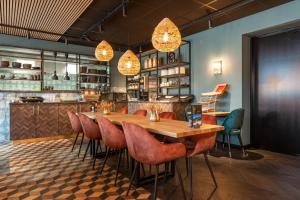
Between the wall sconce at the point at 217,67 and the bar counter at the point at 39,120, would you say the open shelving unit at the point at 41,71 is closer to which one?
the bar counter at the point at 39,120

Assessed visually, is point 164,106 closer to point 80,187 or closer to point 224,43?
point 224,43

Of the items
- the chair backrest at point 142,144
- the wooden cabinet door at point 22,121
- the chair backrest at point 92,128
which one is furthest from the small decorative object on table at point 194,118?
the wooden cabinet door at point 22,121

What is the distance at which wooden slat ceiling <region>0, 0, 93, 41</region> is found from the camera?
427 cm

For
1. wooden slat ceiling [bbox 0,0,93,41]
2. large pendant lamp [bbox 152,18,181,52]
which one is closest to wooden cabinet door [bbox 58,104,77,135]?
wooden slat ceiling [bbox 0,0,93,41]

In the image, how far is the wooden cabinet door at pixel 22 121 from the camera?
546cm

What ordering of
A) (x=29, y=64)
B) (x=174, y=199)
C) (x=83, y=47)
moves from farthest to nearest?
(x=83, y=47)
(x=29, y=64)
(x=174, y=199)

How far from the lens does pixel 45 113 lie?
5871 millimetres

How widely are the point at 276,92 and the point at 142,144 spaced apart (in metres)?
3.84

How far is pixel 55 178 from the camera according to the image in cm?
312

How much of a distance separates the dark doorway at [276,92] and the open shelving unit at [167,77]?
6.33ft

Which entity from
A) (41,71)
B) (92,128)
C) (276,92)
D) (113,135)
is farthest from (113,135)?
(41,71)

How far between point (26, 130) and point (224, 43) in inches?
A: 228

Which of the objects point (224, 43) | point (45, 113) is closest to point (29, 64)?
point (45, 113)

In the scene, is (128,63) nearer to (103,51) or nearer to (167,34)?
(103,51)
